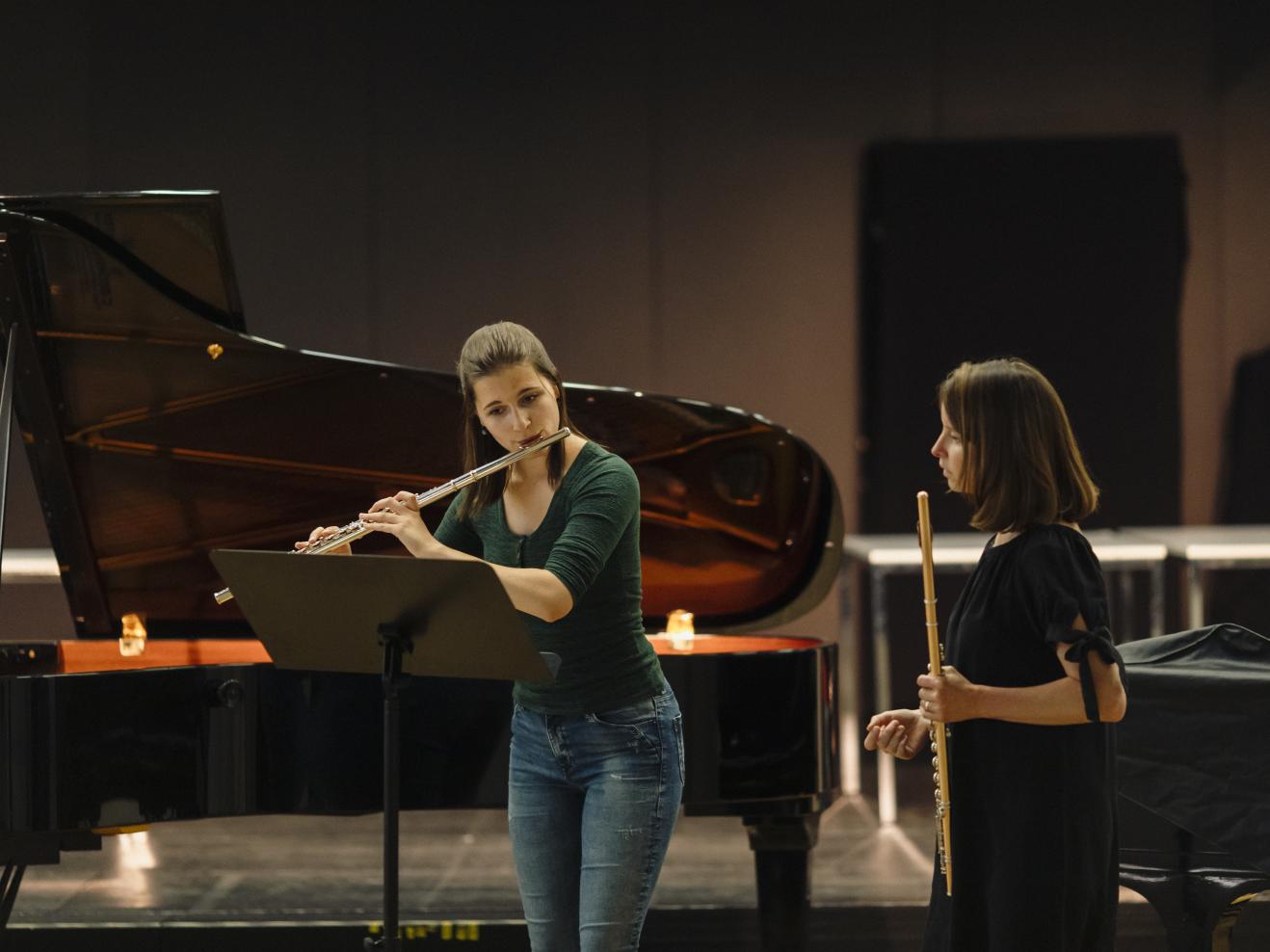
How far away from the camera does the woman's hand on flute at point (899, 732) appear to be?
1.83 metres

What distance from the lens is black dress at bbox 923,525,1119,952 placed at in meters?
1.71

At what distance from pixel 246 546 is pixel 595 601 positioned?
1.68 meters

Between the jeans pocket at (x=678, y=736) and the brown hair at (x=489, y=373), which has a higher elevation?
the brown hair at (x=489, y=373)

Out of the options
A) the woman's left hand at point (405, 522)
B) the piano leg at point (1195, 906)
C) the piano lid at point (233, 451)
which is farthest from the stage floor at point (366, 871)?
the woman's left hand at point (405, 522)

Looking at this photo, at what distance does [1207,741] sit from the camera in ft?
7.34

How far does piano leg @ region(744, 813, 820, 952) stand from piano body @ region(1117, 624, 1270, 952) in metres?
0.87

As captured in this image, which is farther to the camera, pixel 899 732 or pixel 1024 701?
pixel 899 732

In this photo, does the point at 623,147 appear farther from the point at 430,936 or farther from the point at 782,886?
the point at 782,886

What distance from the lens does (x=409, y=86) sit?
18.8 feet

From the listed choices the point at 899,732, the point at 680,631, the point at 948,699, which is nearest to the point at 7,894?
the point at 680,631

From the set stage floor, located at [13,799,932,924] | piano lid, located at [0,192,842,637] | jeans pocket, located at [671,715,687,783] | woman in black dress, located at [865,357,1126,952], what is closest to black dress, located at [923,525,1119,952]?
woman in black dress, located at [865,357,1126,952]

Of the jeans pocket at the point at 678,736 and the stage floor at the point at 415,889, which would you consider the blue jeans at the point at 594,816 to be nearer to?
the jeans pocket at the point at 678,736

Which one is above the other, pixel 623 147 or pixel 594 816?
pixel 623 147

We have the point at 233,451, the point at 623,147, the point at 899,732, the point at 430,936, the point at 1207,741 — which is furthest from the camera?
the point at 623,147
